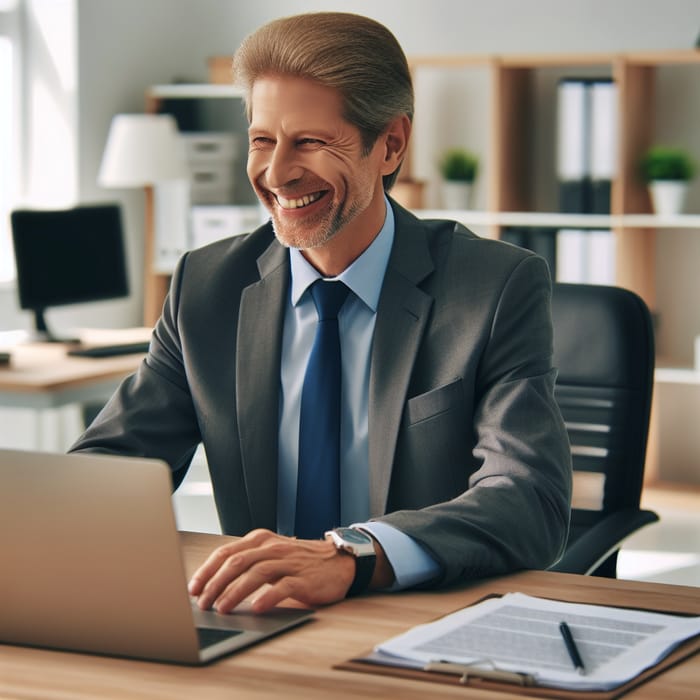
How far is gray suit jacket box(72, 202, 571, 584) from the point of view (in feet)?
5.32

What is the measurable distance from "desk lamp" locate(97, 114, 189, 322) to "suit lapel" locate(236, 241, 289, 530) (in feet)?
11.0

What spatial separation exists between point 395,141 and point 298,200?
0.63 ft

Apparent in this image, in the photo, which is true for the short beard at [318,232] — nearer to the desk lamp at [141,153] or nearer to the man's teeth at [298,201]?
the man's teeth at [298,201]

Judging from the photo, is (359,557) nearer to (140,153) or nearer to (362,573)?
(362,573)

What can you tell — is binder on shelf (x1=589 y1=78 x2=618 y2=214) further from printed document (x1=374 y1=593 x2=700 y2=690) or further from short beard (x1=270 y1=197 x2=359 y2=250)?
printed document (x1=374 y1=593 x2=700 y2=690)

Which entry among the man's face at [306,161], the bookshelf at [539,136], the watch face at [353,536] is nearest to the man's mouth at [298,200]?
the man's face at [306,161]

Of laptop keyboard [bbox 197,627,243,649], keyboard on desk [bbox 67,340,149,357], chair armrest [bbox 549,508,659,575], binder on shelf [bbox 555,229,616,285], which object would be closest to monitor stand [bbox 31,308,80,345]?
keyboard on desk [bbox 67,340,149,357]

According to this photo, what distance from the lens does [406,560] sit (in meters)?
1.37

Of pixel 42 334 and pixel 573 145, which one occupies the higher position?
pixel 573 145

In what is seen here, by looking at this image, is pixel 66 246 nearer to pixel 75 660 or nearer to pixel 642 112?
pixel 642 112

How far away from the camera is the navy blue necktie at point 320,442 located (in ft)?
5.68

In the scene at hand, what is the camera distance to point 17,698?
1.08m

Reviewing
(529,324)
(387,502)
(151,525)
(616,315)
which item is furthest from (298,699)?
(616,315)

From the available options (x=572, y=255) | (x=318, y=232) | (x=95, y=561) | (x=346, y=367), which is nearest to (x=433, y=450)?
(x=346, y=367)
